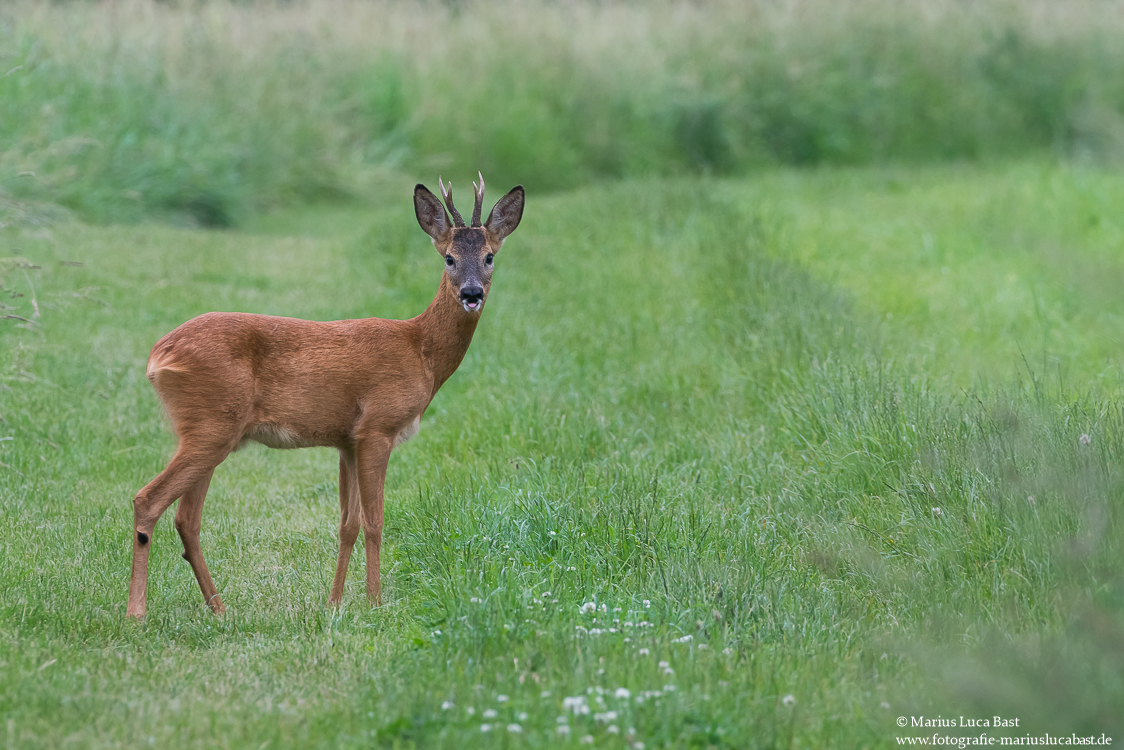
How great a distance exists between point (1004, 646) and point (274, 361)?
253cm

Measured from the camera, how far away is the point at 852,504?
4832 millimetres

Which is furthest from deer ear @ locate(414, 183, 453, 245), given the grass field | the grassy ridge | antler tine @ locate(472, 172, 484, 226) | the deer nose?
the grassy ridge

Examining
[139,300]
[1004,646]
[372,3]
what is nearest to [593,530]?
[1004,646]

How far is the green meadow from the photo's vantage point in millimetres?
3195

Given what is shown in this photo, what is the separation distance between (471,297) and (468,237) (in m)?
0.32

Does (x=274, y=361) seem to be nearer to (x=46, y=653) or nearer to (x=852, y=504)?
(x=46, y=653)

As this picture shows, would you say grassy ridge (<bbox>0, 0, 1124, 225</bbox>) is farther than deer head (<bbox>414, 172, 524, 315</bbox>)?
Yes

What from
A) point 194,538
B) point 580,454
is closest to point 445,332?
point 194,538

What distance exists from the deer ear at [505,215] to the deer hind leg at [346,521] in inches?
40.1

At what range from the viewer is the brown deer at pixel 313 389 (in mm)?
4152

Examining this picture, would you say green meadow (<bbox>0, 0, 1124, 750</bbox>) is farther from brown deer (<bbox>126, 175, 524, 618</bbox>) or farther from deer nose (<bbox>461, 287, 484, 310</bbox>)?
deer nose (<bbox>461, 287, 484, 310</bbox>)

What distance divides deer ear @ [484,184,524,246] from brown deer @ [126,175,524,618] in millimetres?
105

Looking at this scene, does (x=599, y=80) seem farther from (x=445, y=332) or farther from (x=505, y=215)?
(x=445, y=332)

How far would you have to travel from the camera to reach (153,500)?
13.5 feet
